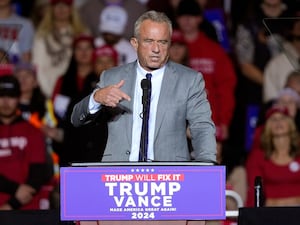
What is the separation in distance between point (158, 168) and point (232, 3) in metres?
6.19

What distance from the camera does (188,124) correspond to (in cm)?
643

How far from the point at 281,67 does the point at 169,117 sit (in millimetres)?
4901

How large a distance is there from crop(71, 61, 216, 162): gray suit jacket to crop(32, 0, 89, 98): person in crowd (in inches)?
187

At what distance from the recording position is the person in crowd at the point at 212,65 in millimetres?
10656

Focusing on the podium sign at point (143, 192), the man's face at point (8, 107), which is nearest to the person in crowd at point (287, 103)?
the man's face at point (8, 107)

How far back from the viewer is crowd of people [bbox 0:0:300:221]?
32.3 ft

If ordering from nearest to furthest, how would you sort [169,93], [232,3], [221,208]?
[221,208] < [169,93] < [232,3]

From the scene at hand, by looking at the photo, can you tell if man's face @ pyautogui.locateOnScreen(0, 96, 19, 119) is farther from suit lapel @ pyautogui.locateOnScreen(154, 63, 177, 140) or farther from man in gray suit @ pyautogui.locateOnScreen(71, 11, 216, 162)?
suit lapel @ pyautogui.locateOnScreen(154, 63, 177, 140)

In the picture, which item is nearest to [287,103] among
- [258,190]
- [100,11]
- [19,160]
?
[100,11]

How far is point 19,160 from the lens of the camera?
9797 millimetres

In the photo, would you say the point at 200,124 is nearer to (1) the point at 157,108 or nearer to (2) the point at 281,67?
(1) the point at 157,108

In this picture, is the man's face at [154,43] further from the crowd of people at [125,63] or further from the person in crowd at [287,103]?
the person in crowd at [287,103]

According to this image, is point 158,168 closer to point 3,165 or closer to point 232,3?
point 3,165

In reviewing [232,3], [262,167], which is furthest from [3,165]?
[232,3]
